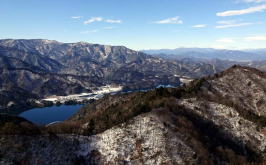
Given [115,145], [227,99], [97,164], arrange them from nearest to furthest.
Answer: [97,164]
[115,145]
[227,99]

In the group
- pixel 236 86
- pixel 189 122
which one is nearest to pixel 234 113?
pixel 189 122

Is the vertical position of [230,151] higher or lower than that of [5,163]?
lower

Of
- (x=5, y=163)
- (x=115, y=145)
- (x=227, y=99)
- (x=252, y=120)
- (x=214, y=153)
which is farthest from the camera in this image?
(x=227, y=99)

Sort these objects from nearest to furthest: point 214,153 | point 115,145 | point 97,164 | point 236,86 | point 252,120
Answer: point 97,164
point 115,145
point 214,153
point 252,120
point 236,86

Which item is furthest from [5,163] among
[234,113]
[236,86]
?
[236,86]

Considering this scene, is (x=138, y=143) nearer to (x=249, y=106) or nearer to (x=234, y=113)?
(x=234, y=113)

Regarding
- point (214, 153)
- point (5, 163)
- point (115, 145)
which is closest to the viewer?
point (5, 163)

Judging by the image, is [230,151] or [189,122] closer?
[230,151]

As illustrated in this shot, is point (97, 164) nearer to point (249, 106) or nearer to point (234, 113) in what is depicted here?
point (234, 113)

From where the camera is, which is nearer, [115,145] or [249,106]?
[115,145]
